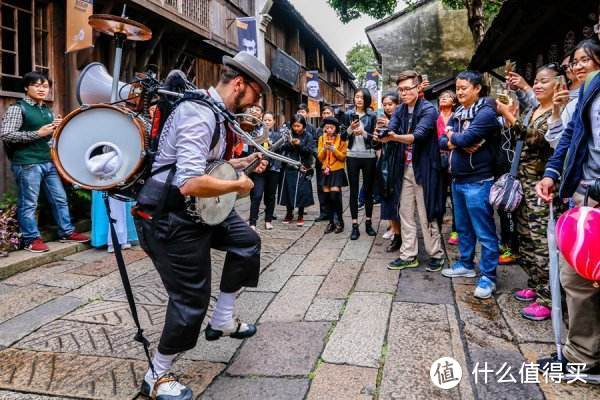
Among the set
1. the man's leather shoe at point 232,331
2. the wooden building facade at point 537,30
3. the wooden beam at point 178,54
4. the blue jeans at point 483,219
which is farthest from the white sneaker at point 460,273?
the wooden beam at point 178,54

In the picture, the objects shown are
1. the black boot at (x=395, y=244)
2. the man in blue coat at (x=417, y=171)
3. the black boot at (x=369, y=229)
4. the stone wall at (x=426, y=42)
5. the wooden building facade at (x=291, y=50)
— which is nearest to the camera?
the man in blue coat at (x=417, y=171)

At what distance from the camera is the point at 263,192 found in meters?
7.57

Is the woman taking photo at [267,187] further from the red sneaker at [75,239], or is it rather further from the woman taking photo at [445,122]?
the woman taking photo at [445,122]

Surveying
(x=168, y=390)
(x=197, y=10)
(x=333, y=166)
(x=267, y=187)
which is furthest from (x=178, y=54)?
(x=168, y=390)

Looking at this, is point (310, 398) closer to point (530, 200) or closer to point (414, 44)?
point (530, 200)

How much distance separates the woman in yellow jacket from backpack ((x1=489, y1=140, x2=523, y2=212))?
3320 mm

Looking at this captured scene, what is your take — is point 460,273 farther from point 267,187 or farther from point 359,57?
point 359,57

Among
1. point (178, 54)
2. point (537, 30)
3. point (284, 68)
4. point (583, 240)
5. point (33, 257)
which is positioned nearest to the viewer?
point (583, 240)

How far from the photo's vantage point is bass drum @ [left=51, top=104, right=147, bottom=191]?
100 inches

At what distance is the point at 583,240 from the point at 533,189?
1.58 m

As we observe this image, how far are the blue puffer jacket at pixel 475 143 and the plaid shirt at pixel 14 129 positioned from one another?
4.88 metres

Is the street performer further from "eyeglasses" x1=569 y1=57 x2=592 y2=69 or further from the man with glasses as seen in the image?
the man with glasses

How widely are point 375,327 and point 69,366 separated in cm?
218

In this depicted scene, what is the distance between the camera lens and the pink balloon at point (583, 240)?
7.78 feet
